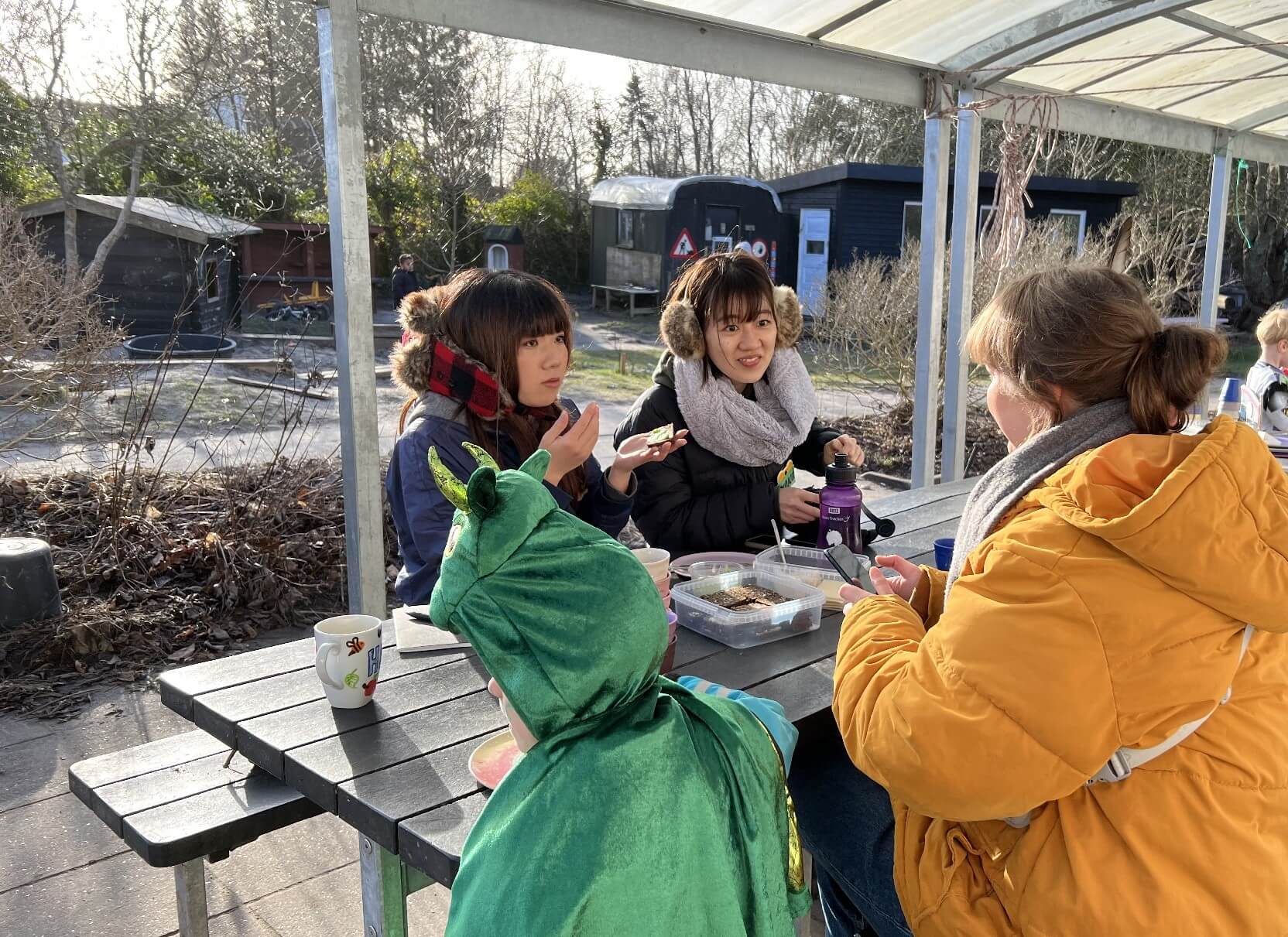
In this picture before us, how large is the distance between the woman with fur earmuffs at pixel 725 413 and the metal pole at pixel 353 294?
0.79 metres

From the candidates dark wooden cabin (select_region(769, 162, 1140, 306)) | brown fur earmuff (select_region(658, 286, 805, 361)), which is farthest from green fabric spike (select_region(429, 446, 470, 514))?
dark wooden cabin (select_region(769, 162, 1140, 306))

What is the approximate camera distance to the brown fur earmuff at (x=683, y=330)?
9.98 ft

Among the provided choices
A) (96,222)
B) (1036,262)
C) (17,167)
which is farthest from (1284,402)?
(96,222)

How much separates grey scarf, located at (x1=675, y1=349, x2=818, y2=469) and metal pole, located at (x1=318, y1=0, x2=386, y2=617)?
3.10 ft

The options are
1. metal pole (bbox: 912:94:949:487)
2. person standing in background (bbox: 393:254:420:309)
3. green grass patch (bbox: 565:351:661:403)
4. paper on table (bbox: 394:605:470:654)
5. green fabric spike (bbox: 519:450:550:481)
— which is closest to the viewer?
green fabric spike (bbox: 519:450:550:481)

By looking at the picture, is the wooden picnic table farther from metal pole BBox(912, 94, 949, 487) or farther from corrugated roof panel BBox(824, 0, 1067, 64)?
metal pole BBox(912, 94, 949, 487)

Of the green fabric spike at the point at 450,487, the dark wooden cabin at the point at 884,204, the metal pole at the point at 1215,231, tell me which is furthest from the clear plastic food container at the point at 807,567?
the dark wooden cabin at the point at 884,204

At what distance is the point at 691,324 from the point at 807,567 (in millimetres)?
974

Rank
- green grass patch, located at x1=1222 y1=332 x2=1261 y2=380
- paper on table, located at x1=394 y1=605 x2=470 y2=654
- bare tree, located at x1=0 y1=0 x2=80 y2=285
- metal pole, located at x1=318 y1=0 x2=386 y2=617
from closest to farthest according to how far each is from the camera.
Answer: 1. paper on table, located at x1=394 y1=605 x2=470 y2=654
2. metal pole, located at x1=318 y1=0 x2=386 y2=617
3. bare tree, located at x1=0 y1=0 x2=80 y2=285
4. green grass patch, located at x1=1222 y1=332 x2=1261 y2=380

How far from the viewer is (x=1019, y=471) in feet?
4.79

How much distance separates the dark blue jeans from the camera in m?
1.70

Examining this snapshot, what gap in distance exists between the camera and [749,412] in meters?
3.09

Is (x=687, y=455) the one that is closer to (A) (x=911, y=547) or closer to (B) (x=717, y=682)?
(A) (x=911, y=547)

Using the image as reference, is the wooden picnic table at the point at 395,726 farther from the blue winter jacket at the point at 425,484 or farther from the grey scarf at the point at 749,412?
the grey scarf at the point at 749,412
